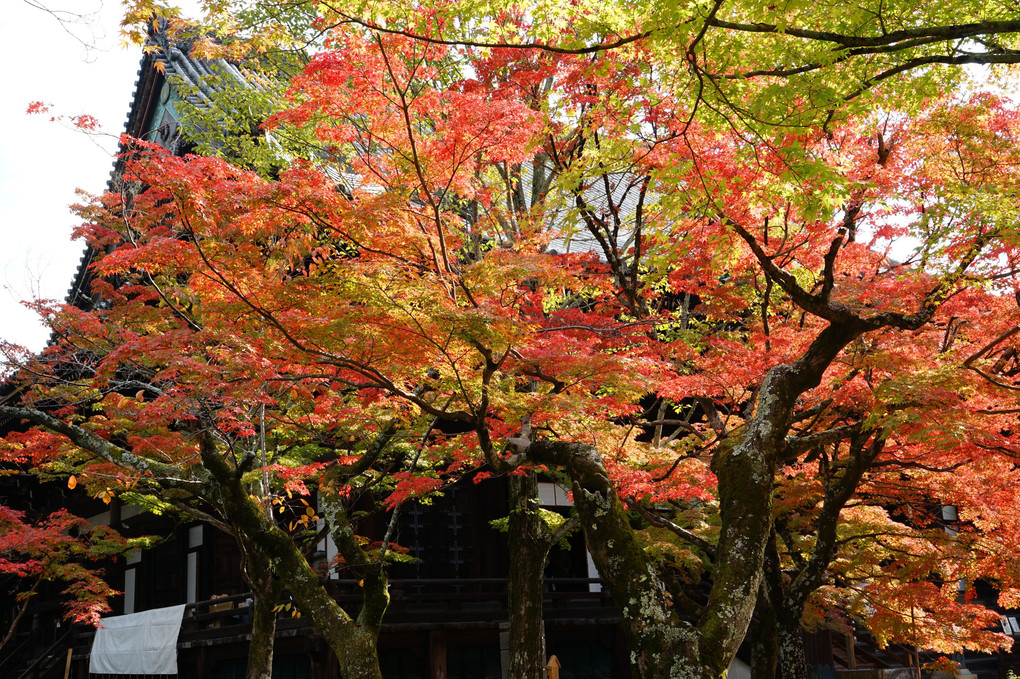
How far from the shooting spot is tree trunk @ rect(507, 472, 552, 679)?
28.5 feet


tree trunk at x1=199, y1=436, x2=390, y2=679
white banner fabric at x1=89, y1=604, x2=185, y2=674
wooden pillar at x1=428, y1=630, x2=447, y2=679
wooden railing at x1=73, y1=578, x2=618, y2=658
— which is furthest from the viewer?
white banner fabric at x1=89, y1=604, x2=185, y2=674

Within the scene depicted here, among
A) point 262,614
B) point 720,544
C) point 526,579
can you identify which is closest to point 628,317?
point 526,579

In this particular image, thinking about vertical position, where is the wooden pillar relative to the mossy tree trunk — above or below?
below

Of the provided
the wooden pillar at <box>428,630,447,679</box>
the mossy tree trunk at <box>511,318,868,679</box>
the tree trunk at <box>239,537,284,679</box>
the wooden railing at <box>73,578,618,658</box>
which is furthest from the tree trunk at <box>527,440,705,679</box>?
the wooden pillar at <box>428,630,447,679</box>

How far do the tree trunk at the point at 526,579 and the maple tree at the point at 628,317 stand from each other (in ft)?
2.78

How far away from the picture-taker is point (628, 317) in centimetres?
1098

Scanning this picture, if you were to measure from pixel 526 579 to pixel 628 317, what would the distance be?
4046 mm

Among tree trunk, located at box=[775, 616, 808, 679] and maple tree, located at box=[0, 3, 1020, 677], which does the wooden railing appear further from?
tree trunk, located at box=[775, 616, 808, 679]

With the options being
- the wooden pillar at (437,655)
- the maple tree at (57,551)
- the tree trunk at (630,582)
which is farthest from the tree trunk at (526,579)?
the maple tree at (57,551)

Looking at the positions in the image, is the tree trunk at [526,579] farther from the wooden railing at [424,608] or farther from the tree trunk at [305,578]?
the wooden railing at [424,608]

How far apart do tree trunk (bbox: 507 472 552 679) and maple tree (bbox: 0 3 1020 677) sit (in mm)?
847

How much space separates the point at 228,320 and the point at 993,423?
30.1 ft

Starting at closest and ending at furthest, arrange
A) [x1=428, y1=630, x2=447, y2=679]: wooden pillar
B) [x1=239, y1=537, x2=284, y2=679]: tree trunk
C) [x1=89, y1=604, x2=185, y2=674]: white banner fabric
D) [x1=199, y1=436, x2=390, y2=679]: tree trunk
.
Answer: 1. [x1=199, y1=436, x2=390, y2=679]: tree trunk
2. [x1=239, y1=537, x2=284, y2=679]: tree trunk
3. [x1=428, y1=630, x2=447, y2=679]: wooden pillar
4. [x1=89, y1=604, x2=185, y2=674]: white banner fabric

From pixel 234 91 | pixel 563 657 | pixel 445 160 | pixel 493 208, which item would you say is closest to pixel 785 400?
pixel 445 160
